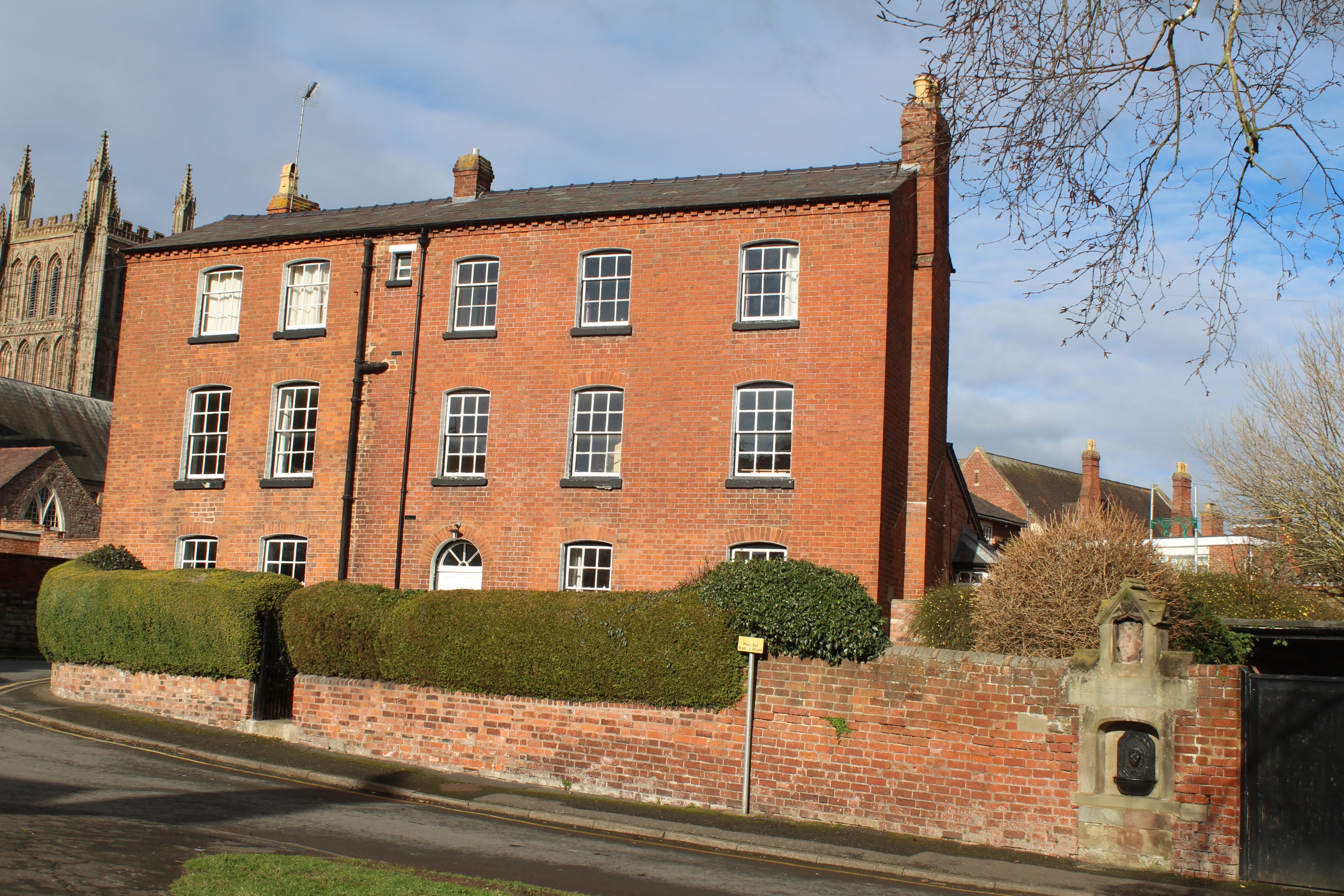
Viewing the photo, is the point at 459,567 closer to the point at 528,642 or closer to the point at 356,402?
the point at 356,402

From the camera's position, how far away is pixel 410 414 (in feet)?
76.8

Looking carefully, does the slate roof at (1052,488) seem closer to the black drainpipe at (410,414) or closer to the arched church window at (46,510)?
the black drainpipe at (410,414)

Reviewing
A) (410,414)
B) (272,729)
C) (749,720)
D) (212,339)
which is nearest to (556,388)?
(410,414)

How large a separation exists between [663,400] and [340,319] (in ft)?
25.7

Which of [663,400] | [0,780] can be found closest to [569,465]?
[663,400]

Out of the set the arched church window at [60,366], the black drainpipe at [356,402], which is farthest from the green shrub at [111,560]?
the arched church window at [60,366]

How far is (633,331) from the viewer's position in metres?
22.2

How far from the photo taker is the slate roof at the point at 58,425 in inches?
2127

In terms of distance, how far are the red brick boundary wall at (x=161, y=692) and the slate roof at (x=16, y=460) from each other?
28675mm

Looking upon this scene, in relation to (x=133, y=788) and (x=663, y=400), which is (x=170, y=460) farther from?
(x=133, y=788)

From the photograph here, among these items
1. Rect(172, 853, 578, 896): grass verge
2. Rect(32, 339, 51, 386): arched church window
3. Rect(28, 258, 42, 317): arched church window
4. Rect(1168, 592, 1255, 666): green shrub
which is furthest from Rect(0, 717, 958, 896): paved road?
Rect(28, 258, 42, 317): arched church window

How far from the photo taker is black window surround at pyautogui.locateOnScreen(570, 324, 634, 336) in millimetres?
22219

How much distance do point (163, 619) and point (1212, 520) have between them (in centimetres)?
3319

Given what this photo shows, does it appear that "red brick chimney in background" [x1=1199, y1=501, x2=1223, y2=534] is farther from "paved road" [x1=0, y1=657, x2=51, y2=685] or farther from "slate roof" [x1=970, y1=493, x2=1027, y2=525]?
"paved road" [x1=0, y1=657, x2=51, y2=685]
